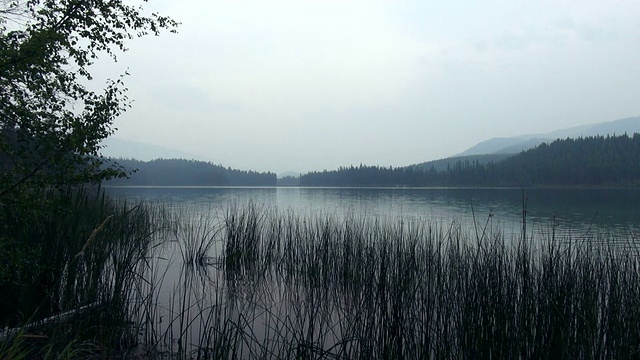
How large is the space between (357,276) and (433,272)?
1.49 m

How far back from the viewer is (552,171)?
102 meters

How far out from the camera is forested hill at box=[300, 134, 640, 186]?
96.9 m

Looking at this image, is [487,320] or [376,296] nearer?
A: [487,320]

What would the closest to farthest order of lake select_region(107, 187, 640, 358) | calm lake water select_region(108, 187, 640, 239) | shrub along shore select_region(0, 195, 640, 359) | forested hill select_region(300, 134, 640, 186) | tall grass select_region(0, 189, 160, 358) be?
shrub along shore select_region(0, 195, 640, 359)
lake select_region(107, 187, 640, 358)
tall grass select_region(0, 189, 160, 358)
calm lake water select_region(108, 187, 640, 239)
forested hill select_region(300, 134, 640, 186)

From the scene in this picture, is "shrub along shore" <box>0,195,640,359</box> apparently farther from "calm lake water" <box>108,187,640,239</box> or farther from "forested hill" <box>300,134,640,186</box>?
"forested hill" <box>300,134,640,186</box>

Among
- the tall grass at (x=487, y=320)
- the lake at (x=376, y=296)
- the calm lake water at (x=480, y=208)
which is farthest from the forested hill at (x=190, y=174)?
the tall grass at (x=487, y=320)

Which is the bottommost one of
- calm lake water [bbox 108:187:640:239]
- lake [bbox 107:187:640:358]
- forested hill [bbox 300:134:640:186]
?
calm lake water [bbox 108:187:640:239]

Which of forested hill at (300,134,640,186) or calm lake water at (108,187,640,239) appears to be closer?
calm lake water at (108,187,640,239)

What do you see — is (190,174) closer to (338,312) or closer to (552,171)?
(552,171)

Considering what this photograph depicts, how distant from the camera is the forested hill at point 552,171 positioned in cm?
9688

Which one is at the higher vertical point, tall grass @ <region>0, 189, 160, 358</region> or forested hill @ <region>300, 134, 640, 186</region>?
forested hill @ <region>300, 134, 640, 186</region>

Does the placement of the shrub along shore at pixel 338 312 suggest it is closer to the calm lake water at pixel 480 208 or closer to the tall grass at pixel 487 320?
the tall grass at pixel 487 320

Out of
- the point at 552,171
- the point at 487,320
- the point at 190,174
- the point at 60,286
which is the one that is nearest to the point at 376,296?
the point at 487,320

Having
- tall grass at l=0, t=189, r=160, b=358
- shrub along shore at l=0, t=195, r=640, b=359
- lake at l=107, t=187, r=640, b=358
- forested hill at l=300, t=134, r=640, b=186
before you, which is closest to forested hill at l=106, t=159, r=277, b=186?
forested hill at l=300, t=134, r=640, b=186
